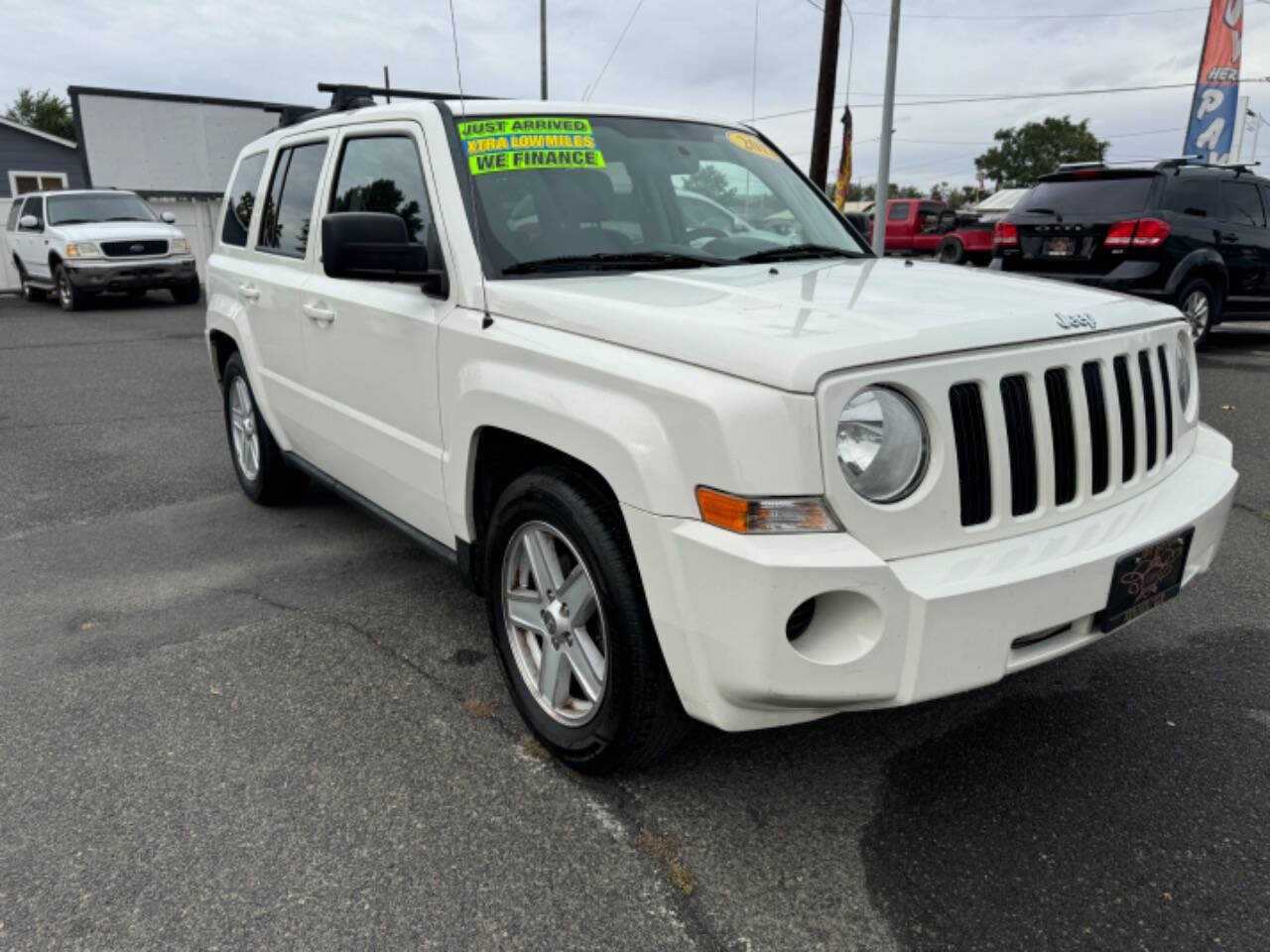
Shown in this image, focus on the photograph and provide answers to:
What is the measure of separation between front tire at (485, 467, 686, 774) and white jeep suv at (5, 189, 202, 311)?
15.3m

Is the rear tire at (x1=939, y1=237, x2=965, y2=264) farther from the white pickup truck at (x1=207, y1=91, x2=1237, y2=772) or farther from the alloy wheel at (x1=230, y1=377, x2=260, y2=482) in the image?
the white pickup truck at (x1=207, y1=91, x2=1237, y2=772)

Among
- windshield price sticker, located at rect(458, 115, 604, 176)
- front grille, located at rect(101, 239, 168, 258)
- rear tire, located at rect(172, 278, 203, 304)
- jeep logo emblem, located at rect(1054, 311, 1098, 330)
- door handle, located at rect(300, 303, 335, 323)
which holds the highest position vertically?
windshield price sticker, located at rect(458, 115, 604, 176)

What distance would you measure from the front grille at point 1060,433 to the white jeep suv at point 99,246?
16.3 metres

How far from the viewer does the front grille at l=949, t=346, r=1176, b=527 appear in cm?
219

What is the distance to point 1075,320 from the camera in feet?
8.07

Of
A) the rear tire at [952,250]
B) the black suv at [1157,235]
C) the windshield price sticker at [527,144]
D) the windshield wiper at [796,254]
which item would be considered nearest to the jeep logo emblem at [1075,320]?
the windshield wiper at [796,254]

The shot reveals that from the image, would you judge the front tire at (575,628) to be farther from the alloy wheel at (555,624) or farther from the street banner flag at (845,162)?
the street banner flag at (845,162)

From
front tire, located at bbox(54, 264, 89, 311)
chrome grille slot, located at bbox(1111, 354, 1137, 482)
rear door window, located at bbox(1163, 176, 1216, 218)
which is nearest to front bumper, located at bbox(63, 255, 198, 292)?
front tire, located at bbox(54, 264, 89, 311)

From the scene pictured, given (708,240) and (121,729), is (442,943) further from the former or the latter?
(708,240)

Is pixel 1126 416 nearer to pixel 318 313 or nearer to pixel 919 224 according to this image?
pixel 318 313

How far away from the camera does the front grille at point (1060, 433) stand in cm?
219

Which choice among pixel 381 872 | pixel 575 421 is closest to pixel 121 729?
pixel 381 872

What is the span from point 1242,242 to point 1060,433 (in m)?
8.94

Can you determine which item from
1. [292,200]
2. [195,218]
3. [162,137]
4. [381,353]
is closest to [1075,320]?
[381,353]
